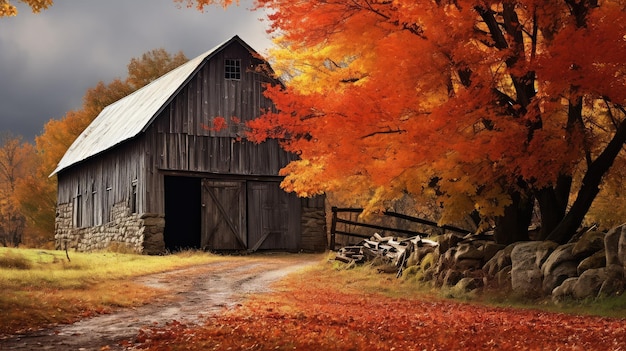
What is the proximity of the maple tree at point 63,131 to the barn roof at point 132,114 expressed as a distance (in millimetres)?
7977

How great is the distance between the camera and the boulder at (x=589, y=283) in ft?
42.6

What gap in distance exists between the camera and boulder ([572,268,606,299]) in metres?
13.0

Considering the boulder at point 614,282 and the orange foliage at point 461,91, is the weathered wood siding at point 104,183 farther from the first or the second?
the boulder at point 614,282

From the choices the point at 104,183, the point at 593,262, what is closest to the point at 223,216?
the point at 104,183

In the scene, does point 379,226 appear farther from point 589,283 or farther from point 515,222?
point 589,283

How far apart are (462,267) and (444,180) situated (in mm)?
2530

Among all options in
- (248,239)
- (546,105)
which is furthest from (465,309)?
(248,239)

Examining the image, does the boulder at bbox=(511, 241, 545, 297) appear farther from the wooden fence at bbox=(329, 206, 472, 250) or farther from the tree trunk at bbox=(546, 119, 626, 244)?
the wooden fence at bbox=(329, 206, 472, 250)

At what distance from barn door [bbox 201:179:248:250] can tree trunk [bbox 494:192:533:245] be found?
14634mm

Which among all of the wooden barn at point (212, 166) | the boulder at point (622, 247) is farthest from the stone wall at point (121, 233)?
the boulder at point (622, 247)

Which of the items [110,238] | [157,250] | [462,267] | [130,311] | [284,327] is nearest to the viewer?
[284,327]

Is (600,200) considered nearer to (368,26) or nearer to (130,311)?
(368,26)

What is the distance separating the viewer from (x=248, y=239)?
2947 cm

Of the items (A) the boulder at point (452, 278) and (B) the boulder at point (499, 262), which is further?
(A) the boulder at point (452, 278)
